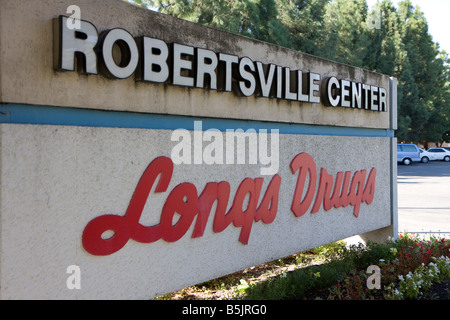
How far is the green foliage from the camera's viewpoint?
2594 cm

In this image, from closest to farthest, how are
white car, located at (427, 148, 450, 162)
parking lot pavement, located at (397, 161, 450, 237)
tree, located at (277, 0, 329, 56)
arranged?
parking lot pavement, located at (397, 161, 450, 237) → tree, located at (277, 0, 329, 56) → white car, located at (427, 148, 450, 162)

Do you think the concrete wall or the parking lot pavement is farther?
the parking lot pavement

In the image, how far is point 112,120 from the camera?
440 cm

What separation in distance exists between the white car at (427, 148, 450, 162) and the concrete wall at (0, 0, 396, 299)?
129ft

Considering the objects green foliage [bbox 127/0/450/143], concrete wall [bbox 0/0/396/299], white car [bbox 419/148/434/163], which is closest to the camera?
concrete wall [bbox 0/0/396/299]

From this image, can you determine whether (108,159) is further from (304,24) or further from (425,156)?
(425,156)

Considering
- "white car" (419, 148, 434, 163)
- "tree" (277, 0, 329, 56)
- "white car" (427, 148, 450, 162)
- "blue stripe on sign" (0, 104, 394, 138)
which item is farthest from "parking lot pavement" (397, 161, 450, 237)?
"white car" (427, 148, 450, 162)

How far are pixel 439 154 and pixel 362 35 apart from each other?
582 inches

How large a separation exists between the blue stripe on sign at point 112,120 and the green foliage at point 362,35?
20.1m

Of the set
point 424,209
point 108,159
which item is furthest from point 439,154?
point 108,159

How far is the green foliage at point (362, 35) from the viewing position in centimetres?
2594

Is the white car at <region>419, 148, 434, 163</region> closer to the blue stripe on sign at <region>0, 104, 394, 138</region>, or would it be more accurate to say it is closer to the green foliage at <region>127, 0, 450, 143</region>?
the green foliage at <region>127, 0, 450, 143</region>
